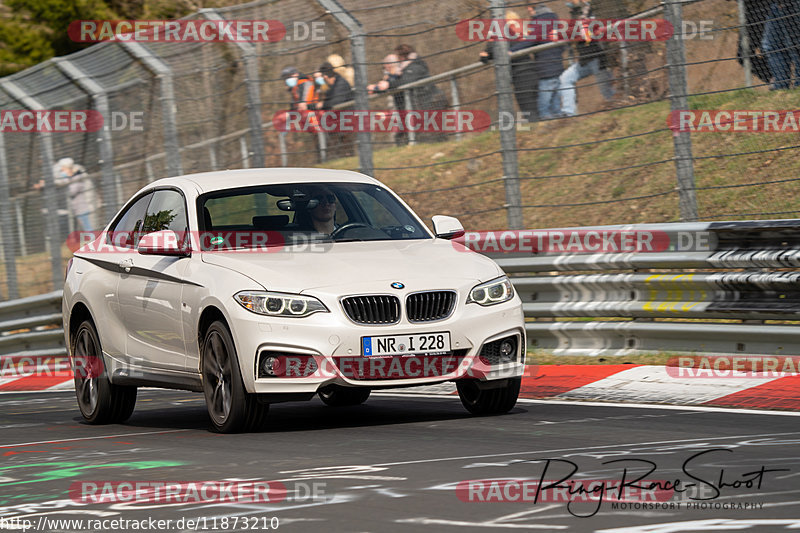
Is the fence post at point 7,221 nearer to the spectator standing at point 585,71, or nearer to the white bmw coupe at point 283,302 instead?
the white bmw coupe at point 283,302

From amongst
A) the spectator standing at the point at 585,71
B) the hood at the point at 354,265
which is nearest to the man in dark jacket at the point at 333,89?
the spectator standing at the point at 585,71

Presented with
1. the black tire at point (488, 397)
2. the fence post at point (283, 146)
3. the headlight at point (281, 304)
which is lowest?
the black tire at point (488, 397)

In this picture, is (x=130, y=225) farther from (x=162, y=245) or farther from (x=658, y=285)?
(x=658, y=285)

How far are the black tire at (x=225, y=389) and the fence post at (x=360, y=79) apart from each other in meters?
5.71

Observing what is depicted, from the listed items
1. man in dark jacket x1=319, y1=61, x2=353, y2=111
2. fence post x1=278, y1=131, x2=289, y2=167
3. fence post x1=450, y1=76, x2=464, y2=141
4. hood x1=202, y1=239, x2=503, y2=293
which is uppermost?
man in dark jacket x1=319, y1=61, x2=353, y2=111

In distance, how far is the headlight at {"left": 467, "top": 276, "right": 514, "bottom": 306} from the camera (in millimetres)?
8953

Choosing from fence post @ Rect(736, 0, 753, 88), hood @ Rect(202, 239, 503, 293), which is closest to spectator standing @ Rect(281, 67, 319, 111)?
fence post @ Rect(736, 0, 753, 88)

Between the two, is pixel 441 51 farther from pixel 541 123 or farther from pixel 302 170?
pixel 302 170

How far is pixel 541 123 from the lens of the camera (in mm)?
13508

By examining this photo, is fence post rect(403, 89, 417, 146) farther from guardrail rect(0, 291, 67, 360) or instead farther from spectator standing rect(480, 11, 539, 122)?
guardrail rect(0, 291, 67, 360)

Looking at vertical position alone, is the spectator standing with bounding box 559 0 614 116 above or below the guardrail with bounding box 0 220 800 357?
above

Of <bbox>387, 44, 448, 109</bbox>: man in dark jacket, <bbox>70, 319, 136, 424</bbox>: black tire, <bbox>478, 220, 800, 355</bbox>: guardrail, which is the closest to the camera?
<bbox>478, 220, 800, 355</bbox>: guardrail

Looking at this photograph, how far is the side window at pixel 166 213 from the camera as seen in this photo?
32.7ft

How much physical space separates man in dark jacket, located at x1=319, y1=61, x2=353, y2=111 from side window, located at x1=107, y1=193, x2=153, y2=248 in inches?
168
